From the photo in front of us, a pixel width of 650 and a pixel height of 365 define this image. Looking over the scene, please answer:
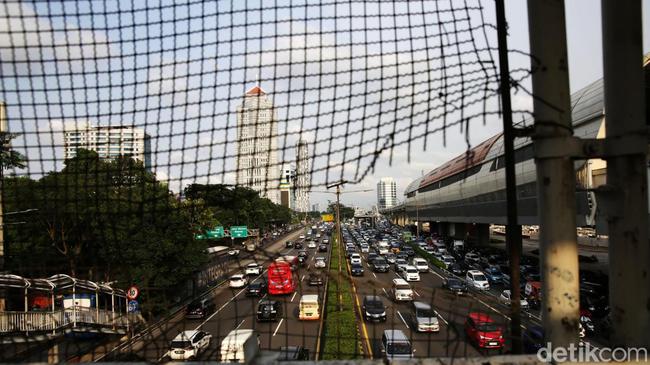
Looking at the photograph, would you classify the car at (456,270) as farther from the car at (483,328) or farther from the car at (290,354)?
the car at (483,328)

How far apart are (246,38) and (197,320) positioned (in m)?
10.5

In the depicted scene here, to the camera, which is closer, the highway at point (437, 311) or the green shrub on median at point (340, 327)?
the highway at point (437, 311)

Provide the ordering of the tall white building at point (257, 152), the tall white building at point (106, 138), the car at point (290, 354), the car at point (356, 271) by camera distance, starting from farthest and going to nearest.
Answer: the car at point (356, 271) → the tall white building at point (106, 138) → the tall white building at point (257, 152) → the car at point (290, 354)

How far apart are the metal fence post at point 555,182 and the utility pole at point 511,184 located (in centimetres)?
9

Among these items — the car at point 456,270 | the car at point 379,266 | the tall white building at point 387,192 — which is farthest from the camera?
the tall white building at point 387,192

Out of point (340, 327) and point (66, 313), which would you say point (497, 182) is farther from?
point (66, 313)

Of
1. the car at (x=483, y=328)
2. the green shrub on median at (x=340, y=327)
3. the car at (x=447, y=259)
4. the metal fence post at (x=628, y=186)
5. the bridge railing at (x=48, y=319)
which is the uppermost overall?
the metal fence post at (x=628, y=186)

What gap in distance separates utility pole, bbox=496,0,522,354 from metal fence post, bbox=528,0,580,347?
9 cm

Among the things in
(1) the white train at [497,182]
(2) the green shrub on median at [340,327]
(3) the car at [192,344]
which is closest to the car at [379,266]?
(1) the white train at [497,182]

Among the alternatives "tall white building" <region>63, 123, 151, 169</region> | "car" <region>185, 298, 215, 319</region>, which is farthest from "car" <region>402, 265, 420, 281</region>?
"tall white building" <region>63, 123, 151, 169</region>

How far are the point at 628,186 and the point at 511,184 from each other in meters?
0.38

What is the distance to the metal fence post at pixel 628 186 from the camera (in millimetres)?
1388

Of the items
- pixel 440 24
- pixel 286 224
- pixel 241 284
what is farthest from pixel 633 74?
pixel 286 224

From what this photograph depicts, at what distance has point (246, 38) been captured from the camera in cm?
236
